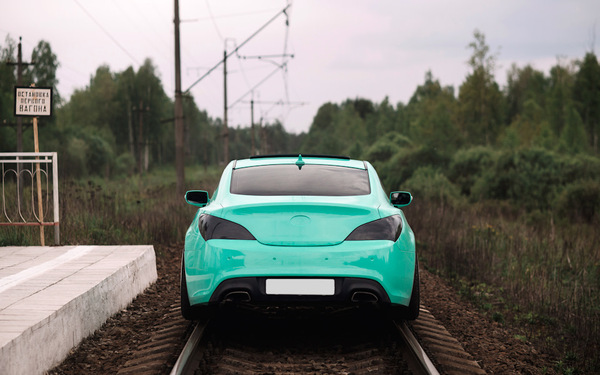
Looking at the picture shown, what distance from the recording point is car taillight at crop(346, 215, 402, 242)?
16.0ft

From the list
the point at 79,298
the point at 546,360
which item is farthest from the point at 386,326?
the point at 79,298

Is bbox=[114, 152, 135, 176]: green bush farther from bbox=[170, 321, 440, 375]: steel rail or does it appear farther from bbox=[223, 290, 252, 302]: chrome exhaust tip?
bbox=[223, 290, 252, 302]: chrome exhaust tip

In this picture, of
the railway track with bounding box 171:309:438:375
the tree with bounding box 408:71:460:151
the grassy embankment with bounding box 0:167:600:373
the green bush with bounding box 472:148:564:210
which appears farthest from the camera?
the tree with bounding box 408:71:460:151

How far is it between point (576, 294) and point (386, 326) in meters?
4.65

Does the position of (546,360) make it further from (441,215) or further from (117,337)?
(441,215)

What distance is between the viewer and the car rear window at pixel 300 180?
5410mm

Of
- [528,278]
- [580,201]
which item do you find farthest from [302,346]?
[580,201]

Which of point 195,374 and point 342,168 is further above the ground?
point 342,168

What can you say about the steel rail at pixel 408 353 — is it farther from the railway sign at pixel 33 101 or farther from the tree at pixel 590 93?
the tree at pixel 590 93

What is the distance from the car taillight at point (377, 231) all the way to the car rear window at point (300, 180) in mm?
535

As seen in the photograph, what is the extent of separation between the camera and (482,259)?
11.4m

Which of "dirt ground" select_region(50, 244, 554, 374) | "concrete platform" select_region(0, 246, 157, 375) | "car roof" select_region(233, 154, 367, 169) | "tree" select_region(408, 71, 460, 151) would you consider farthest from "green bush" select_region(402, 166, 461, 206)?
"car roof" select_region(233, 154, 367, 169)

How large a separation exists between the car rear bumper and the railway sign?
6831 millimetres

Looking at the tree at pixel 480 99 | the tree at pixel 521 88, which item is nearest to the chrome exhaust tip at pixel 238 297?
the tree at pixel 480 99
